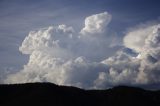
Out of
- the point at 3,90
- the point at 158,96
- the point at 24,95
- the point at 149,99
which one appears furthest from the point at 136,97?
the point at 3,90

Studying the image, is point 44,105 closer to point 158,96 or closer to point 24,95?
point 24,95

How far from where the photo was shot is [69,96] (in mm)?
97875

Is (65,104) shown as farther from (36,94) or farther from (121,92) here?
(121,92)

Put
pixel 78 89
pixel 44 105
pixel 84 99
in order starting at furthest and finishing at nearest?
pixel 78 89, pixel 84 99, pixel 44 105

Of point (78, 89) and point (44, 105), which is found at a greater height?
point (78, 89)

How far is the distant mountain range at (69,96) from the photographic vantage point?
9069 cm

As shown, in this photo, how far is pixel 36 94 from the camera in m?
93.5

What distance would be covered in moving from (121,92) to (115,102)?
22.4ft

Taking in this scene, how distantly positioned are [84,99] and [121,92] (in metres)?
13.3

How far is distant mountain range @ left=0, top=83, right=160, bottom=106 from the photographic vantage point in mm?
90688

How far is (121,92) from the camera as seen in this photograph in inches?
4099

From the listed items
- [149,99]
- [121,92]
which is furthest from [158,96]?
[121,92]

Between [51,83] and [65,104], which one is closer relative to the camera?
[65,104]

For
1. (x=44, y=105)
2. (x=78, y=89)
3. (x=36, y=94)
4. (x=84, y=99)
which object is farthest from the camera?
(x=78, y=89)
